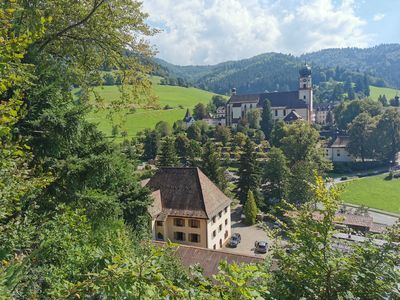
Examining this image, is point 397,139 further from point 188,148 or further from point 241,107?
point 241,107

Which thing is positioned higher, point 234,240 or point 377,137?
A: point 377,137

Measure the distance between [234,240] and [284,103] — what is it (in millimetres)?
81413

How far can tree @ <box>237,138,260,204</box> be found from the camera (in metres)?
37.8

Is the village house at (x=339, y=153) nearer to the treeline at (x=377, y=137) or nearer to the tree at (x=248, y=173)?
the treeline at (x=377, y=137)

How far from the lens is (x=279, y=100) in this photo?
10625 centimetres

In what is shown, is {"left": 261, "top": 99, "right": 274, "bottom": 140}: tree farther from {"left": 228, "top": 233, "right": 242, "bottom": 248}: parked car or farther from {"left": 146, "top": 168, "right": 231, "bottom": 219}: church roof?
{"left": 146, "top": 168, "right": 231, "bottom": 219}: church roof

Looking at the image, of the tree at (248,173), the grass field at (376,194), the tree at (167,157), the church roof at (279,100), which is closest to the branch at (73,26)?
the tree at (248,173)

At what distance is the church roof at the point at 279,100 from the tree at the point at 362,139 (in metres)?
34.3

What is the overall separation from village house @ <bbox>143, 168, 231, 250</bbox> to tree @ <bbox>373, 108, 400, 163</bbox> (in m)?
49.4

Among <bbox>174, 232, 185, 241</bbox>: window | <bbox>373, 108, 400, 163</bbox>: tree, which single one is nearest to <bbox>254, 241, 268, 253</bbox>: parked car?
<bbox>174, 232, 185, 241</bbox>: window

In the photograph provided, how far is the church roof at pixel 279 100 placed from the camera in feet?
334

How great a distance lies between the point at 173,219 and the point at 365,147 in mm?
52711

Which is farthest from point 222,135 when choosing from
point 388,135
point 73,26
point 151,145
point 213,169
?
point 73,26

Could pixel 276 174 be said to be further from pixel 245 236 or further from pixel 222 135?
pixel 222 135
